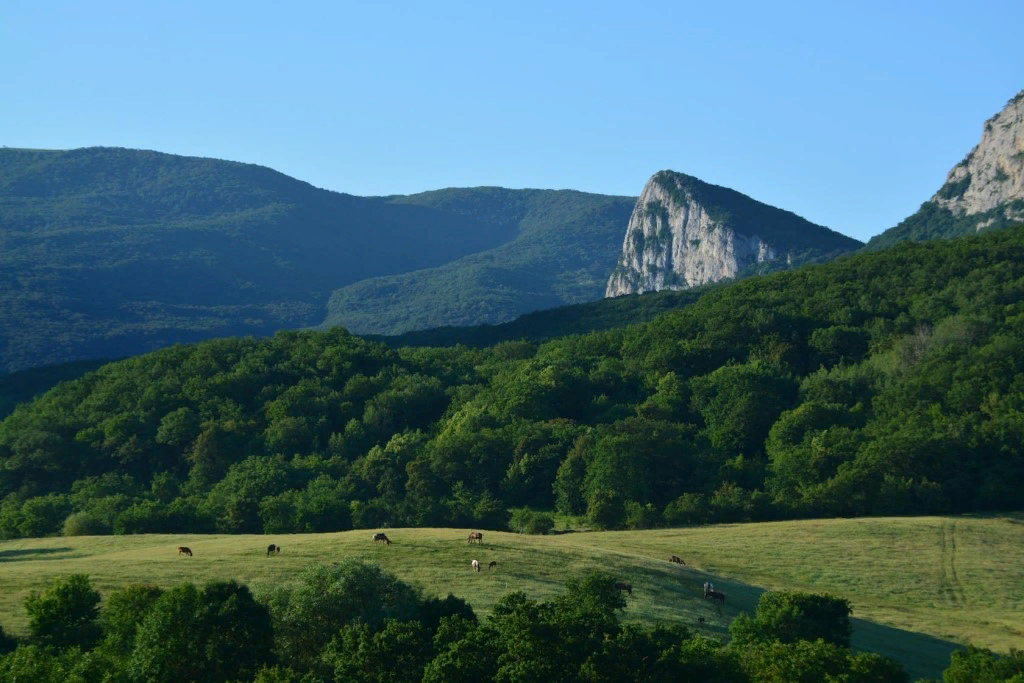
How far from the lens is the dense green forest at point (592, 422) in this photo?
304 feet

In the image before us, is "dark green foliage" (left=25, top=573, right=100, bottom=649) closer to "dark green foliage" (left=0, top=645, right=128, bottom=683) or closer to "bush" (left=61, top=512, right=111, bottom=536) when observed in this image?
"dark green foliage" (left=0, top=645, right=128, bottom=683)

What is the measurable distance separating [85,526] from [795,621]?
50090 mm

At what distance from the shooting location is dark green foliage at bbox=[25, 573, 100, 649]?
4610cm

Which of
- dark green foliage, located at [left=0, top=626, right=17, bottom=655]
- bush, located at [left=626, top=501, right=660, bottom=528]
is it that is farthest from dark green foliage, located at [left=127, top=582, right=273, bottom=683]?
bush, located at [left=626, top=501, right=660, bottom=528]

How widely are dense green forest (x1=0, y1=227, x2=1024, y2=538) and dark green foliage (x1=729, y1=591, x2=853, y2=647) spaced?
39551mm

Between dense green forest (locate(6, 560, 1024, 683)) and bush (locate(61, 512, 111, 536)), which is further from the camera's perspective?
bush (locate(61, 512, 111, 536))

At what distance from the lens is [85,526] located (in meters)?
86.1

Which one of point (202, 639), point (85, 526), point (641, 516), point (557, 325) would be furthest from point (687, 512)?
point (557, 325)

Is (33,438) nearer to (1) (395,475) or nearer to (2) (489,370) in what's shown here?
(1) (395,475)

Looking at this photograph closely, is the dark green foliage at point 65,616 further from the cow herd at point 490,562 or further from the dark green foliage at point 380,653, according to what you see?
the cow herd at point 490,562

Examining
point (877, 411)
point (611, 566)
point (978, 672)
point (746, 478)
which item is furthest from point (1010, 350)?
point (978, 672)

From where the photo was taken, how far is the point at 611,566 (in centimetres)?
6169

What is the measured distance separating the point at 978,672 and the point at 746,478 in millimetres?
59317

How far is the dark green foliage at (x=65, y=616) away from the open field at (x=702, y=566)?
97 centimetres
